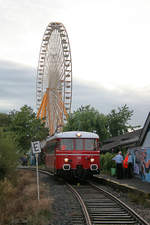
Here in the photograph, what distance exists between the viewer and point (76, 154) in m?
Result: 19.6

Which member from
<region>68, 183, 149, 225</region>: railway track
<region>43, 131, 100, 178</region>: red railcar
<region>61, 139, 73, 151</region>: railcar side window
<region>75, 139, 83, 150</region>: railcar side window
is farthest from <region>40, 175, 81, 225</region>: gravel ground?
<region>75, 139, 83, 150</region>: railcar side window

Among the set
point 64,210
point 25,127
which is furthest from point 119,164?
point 25,127

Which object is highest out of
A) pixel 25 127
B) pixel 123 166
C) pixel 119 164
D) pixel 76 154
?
pixel 25 127

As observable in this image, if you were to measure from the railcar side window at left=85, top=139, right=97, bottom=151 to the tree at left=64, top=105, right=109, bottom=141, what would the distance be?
2856 centimetres

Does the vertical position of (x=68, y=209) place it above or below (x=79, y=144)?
below

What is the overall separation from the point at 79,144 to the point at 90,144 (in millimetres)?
614

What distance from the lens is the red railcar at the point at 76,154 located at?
1948 centimetres

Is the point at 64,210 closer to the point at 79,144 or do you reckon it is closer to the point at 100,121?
the point at 79,144

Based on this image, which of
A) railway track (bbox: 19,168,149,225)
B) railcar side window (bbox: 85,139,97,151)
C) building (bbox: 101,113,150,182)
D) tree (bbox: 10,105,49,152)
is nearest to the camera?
railway track (bbox: 19,168,149,225)

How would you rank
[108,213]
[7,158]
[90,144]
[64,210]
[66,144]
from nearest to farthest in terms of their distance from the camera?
[108,213] < [64,210] < [7,158] < [66,144] < [90,144]

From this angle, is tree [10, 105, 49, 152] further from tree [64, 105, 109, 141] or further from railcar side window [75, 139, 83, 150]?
railcar side window [75, 139, 83, 150]

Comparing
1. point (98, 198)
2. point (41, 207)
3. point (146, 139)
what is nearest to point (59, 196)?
point (98, 198)

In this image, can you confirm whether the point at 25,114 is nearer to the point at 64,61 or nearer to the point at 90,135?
the point at 64,61

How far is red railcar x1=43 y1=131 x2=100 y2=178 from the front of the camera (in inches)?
767
